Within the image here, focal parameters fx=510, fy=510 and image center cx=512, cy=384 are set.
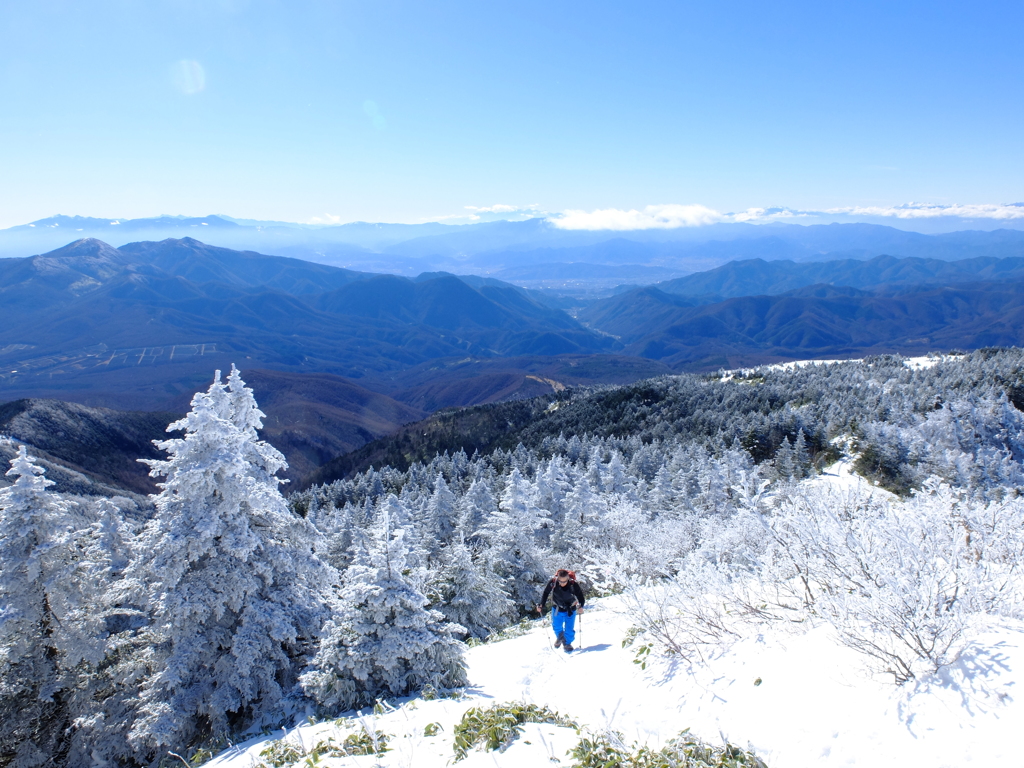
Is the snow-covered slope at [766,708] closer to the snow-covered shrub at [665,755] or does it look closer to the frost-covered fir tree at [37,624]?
the snow-covered shrub at [665,755]

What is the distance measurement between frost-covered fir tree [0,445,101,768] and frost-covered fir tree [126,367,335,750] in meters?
2.44

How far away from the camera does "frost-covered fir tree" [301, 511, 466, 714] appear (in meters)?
10.7

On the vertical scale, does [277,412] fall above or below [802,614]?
below

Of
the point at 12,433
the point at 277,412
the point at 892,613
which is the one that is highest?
the point at 892,613

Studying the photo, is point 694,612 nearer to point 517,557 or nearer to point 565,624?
point 565,624

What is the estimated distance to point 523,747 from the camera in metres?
7.36

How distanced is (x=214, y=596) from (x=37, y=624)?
18.1 feet

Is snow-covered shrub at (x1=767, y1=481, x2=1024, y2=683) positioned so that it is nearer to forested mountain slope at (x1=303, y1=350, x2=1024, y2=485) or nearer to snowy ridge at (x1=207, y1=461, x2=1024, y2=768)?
snowy ridge at (x1=207, y1=461, x2=1024, y2=768)

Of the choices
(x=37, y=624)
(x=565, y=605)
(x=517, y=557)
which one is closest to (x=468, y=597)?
(x=517, y=557)

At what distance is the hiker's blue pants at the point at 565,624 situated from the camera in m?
11.6

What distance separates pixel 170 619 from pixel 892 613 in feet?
48.7

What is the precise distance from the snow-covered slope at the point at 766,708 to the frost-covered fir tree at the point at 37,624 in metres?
7.78

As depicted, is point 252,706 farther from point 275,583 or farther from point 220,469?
point 220,469

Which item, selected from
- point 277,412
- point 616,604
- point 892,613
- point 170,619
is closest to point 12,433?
point 277,412
